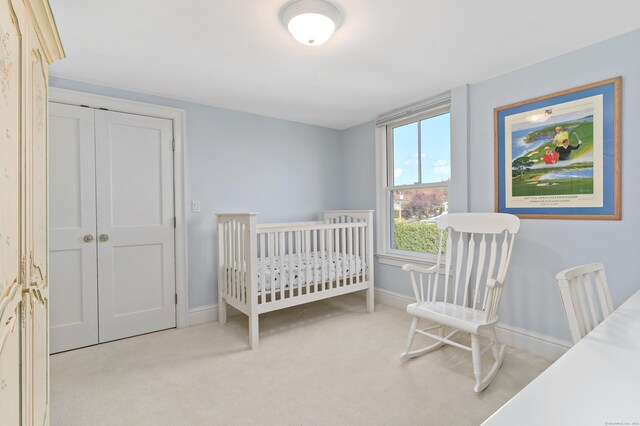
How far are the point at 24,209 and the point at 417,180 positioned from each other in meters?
3.02

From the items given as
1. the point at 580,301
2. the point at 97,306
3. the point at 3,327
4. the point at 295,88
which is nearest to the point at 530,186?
the point at 580,301

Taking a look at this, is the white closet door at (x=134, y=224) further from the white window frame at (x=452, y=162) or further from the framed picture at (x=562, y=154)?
the framed picture at (x=562, y=154)

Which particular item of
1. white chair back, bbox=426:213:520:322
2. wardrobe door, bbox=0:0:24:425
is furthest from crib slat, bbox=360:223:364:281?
wardrobe door, bbox=0:0:24:425

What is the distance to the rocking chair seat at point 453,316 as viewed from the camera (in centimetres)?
186

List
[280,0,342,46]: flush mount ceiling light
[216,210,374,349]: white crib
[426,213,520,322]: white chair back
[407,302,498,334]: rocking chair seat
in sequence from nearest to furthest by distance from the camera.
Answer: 1. [280,0,342,46]: flush mount ceiling light
2. [407,302,498,334]: rocking chair seat
3. [426,213,520,322]: white chair back
4. [216,210,374,349]: white crib

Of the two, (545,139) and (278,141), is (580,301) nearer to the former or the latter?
(545,139)

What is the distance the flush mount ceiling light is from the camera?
5.11ft

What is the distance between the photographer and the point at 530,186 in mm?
2295

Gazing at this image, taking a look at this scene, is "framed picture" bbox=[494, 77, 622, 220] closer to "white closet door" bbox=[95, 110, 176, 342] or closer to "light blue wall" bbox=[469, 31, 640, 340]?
"light blue wall" bbox=[469, 31, 640, 340]

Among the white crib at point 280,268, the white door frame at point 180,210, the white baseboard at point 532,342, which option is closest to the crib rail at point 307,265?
the white crib at point 280,268

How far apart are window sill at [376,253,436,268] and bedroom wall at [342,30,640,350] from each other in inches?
28.7

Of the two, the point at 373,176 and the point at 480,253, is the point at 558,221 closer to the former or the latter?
the point at 480,253

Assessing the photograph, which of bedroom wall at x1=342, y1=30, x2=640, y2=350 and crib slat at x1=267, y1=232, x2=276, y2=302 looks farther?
crib slat at x1=267, y1=232, x2=276, y2=302

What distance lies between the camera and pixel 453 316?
1999mm
